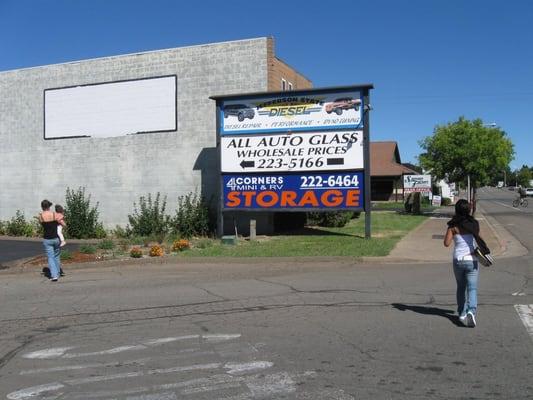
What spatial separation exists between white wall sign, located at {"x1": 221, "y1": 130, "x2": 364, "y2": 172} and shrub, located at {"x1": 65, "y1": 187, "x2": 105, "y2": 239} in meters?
6.65

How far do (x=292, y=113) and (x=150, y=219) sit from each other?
6827 mm

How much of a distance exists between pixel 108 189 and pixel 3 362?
17364 mm

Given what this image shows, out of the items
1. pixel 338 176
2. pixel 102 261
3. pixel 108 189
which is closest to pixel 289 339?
pixel 102 261

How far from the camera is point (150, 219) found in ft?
71.5

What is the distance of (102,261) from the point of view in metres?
15.0

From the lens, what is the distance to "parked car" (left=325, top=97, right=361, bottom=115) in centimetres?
1806

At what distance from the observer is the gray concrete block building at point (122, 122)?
21203 mm

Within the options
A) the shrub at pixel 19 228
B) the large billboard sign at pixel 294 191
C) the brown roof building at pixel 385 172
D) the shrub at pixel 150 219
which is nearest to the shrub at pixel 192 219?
the shrub at pixel 150 219

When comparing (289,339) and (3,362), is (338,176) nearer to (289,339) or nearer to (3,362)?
(289,339)

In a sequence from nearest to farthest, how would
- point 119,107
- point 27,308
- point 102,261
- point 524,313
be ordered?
point 524,313
point 27,308
point 102,261
point 119,107

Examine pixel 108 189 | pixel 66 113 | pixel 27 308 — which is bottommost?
pixel 27 308

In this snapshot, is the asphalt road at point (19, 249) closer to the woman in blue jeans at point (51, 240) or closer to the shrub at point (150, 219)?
the shrub at point (150, 219)

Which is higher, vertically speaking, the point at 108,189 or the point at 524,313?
the point at 108,189

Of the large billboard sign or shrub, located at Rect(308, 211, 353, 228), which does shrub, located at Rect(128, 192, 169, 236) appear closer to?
the large billboard sign
